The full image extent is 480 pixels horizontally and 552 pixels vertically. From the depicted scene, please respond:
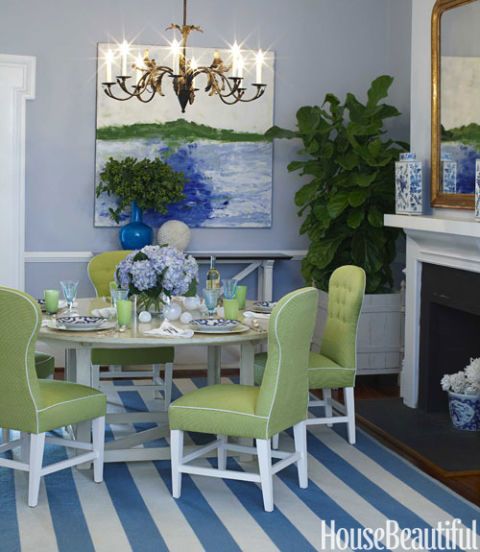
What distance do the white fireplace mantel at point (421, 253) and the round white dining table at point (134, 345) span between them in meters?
1.27

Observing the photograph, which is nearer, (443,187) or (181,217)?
(443,187)

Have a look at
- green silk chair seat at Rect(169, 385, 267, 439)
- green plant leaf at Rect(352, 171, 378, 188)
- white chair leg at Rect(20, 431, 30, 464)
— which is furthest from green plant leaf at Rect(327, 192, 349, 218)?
white chair leg at Rect(20, 431, 30, 464)

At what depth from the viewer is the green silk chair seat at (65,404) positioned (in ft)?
12.1

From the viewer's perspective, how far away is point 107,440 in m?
4.74

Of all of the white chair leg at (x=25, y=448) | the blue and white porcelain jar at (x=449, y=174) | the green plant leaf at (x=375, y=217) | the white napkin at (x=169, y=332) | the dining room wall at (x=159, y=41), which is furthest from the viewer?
the dining room wall at (x=159, y=41)

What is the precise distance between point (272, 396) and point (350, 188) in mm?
2668

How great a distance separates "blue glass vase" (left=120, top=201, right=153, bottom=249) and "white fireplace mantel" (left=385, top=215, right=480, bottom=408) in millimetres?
1664

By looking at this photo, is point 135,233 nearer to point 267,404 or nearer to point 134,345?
point 134,345

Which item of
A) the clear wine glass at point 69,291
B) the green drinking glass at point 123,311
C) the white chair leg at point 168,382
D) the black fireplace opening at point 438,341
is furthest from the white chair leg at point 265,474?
the black fireplace opening at point 438,341

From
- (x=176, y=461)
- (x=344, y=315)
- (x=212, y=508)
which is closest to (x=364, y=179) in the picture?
(x=344, y=315)

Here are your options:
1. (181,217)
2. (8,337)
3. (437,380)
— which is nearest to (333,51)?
(181,217)

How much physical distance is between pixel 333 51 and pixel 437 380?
2.73m

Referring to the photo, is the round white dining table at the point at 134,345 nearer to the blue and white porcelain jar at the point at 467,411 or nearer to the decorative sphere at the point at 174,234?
the blue and white porcelain jar at the point at 467,411

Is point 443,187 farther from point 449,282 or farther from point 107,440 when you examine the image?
point 107,440
